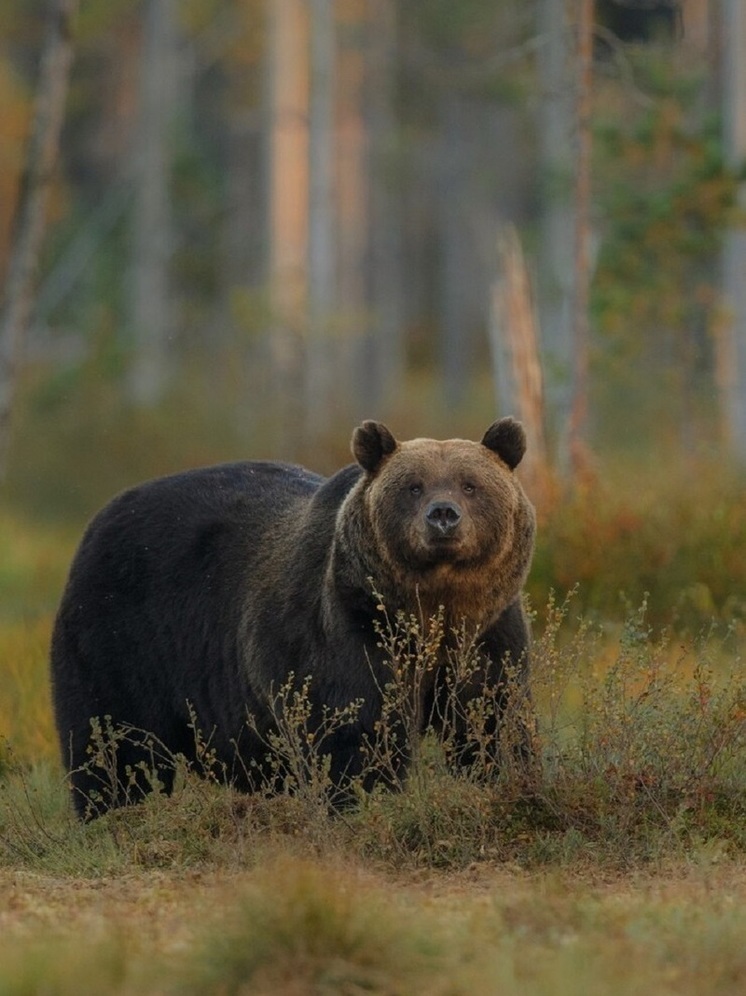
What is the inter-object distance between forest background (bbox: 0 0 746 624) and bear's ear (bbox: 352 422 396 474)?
2.20 m

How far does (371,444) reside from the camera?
7.20 meters

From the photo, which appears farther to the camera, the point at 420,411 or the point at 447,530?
the point at 420,411

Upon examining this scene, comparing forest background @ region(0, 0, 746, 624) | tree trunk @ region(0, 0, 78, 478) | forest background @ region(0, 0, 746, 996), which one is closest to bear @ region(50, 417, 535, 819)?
forest background @ region(0, 0, 746, 996)

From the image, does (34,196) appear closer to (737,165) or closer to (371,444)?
(737,165)

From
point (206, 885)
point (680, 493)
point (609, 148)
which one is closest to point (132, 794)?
point (206, 885)

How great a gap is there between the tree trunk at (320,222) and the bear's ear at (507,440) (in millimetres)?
15676

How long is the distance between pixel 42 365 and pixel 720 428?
633 inches

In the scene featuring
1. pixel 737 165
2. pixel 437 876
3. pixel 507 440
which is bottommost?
pixel 437 876

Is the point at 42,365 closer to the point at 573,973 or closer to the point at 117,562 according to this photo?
the point at 117,562

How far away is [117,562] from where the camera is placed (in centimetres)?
804

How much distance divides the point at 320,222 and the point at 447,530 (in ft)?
61.2

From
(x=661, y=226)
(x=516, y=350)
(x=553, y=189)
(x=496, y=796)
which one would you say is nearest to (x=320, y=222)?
(x=553, y=189)

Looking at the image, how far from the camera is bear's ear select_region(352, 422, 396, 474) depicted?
718 centimetres

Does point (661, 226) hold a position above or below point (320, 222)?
below
